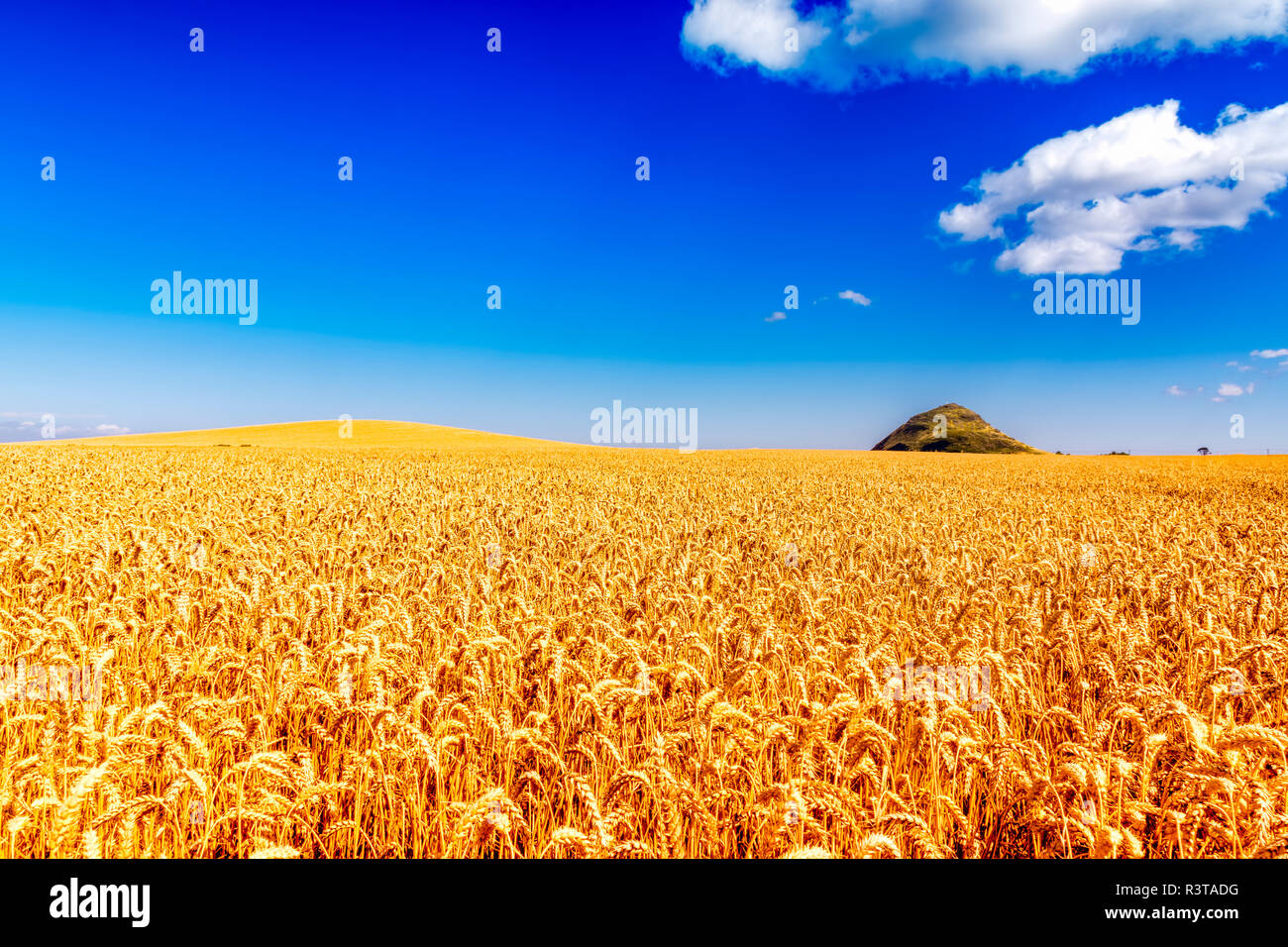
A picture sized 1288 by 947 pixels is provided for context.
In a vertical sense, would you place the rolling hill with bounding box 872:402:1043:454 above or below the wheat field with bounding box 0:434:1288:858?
above

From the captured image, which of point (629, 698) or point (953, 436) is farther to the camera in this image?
point (953, 436)

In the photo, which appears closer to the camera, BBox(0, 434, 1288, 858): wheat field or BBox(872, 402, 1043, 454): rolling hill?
BBox(0, 434, 1288, 858): wheat field

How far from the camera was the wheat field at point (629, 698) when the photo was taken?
7.45 ft

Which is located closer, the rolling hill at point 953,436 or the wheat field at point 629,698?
the wheat field at point 629,698

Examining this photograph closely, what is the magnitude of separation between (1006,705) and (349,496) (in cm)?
1138

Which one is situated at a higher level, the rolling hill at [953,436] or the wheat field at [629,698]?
the rolling hill at [953,436]

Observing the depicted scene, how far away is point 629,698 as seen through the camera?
2.94 meters

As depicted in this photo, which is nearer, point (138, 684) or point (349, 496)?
point (138, 684)

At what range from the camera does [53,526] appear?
765 centimetres

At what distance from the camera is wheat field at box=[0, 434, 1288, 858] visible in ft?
7.45

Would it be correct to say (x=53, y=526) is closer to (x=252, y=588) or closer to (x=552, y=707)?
(x=252, y=588)

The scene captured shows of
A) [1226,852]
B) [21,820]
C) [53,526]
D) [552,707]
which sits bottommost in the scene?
[1226,852]
